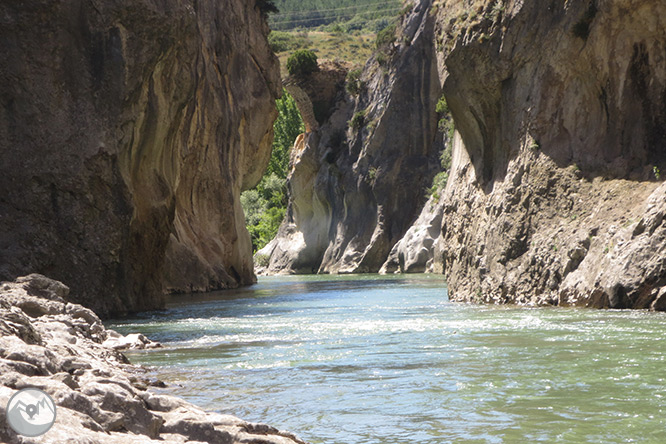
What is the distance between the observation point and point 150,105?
2172 centimetres

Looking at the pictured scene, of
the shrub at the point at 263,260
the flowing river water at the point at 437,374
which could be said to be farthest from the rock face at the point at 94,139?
the shrub at the point at 263,260

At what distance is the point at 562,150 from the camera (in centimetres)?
1722

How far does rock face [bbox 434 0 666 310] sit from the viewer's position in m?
15.0

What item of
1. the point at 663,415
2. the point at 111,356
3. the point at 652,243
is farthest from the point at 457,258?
the point at 663,415

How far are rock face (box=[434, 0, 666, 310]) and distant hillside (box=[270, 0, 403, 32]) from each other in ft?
417

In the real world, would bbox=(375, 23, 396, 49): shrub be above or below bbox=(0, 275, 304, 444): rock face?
above

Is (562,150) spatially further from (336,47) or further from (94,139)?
(336,47)

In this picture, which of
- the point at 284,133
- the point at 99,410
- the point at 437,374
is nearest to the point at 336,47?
the point at 284,133

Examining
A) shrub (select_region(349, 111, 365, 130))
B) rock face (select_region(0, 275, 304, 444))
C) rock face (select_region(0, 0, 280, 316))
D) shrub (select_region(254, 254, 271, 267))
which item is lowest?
rock face (select_region(0, 275, 304, 444))

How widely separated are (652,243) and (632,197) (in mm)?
1638

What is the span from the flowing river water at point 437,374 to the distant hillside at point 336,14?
13405cm

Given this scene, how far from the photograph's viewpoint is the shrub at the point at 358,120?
61.7 meters

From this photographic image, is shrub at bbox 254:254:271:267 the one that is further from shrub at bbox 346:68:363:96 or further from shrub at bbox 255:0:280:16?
shrub at bbox 255:0:280:16

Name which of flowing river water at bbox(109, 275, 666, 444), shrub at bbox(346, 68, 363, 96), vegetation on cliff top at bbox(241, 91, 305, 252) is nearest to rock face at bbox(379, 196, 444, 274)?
shrub at bbox(346, 68, 363, 96)
